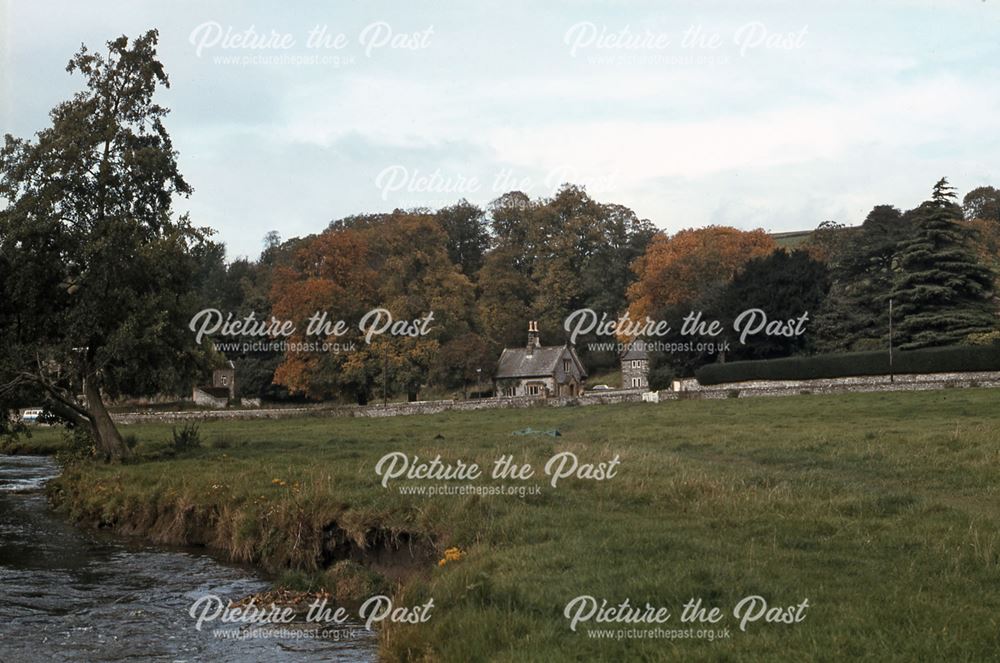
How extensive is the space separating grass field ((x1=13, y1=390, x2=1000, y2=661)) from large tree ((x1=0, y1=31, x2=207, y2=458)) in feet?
9.62

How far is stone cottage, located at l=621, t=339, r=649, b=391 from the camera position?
3639 inches

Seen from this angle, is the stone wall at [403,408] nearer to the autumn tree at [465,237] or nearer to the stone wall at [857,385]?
the stone wall at [857,385]

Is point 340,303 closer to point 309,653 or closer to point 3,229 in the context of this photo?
point 3,229

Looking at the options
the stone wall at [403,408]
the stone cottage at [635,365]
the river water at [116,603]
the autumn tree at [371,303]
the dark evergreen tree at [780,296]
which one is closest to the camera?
the river water at [116,603]

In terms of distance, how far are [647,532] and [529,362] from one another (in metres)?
74.1

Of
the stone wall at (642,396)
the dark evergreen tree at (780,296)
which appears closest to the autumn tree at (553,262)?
the dark evergreen tree at (780,296)

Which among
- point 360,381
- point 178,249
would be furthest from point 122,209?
point 360,381

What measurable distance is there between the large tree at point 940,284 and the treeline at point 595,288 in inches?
4.7

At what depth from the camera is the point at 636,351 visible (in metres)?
93.3

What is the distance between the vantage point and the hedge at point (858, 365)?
57219 mm

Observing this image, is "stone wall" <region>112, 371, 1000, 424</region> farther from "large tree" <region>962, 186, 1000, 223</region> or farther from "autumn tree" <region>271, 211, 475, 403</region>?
"large tree" <region>962, 186, 1000, 223</region>

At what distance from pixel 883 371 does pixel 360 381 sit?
3753cm

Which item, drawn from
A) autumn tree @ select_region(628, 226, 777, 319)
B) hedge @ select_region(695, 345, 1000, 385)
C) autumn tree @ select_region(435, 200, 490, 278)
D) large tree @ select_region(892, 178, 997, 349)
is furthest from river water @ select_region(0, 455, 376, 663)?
autumn tree @ select_region(435, 200, 490, 278)

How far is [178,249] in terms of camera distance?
30.4 metres
